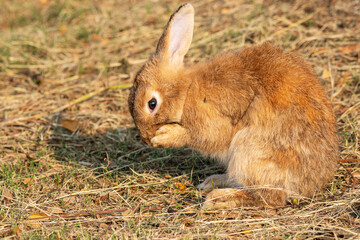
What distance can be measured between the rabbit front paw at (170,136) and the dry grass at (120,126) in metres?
0.49

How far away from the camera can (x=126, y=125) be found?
5.59m

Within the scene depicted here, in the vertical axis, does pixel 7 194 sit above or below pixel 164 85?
below

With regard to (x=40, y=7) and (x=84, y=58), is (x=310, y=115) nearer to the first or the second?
(x=84, y=58)

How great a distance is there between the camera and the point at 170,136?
4.07 metres

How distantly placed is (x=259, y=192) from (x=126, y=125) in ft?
7.67

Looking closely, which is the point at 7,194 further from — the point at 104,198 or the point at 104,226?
the point at 104,226

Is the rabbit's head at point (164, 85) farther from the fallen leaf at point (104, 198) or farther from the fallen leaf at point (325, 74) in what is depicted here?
the fallen leaf at point (325, 74)

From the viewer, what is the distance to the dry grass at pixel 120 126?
140 inches

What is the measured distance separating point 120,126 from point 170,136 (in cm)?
165

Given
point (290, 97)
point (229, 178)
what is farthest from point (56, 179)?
point (290, 97)

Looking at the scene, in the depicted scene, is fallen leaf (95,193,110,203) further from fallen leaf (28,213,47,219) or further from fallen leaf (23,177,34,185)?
fallen leaf (23,177,34,185)

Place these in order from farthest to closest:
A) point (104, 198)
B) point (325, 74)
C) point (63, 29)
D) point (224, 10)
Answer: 1. point (63, 29)
2. point (224, 10)
3. point (325, 74)
4. point (104, 198)

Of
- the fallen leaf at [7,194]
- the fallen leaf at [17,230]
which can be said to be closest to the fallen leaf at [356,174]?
the fallen leaf at [17,230]

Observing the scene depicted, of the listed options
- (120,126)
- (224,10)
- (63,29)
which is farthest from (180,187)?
(63,29)
